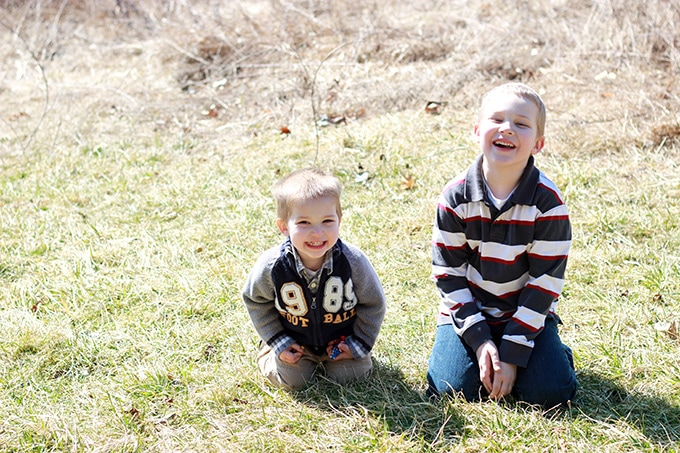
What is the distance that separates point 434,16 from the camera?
29.8 ft

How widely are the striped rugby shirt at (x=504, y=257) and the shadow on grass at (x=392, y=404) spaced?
31 cm

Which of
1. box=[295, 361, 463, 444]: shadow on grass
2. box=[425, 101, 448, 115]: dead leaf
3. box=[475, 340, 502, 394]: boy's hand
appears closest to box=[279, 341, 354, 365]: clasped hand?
box=[295, 361, 463, 444]: shadow on grass

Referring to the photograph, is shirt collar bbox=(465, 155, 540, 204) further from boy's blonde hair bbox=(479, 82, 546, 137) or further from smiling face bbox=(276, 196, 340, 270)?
smiling face bbox=(276, 196, 340, 270)

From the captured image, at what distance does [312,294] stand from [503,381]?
82cm

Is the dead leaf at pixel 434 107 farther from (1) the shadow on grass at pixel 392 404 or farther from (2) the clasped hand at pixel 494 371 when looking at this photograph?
(2) the clasped hand at pixel 494 371

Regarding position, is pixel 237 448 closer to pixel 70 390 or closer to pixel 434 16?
pixel 70 390

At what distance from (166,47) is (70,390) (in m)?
6.41

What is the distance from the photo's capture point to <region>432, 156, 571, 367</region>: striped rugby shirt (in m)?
2.92

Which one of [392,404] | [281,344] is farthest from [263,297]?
[392,404]

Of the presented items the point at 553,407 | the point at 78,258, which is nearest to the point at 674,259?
the point at 553,407

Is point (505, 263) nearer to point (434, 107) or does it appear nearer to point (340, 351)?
point (340, 351)

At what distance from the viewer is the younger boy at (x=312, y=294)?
2.96 meters

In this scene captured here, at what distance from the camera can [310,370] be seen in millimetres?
3283

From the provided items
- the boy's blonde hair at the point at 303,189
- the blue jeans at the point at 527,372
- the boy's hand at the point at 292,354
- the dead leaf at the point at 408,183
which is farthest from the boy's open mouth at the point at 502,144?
the dead leaf at the point at 408,183
